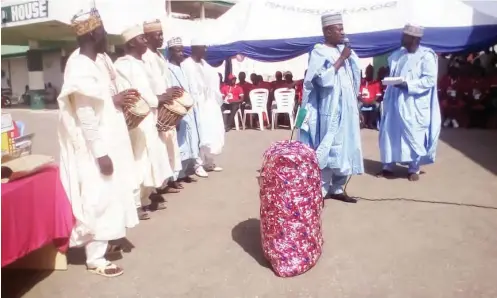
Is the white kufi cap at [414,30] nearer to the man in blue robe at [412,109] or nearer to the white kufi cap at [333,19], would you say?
the man in blue robe at [412,109]

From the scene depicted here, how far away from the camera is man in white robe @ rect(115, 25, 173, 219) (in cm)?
483

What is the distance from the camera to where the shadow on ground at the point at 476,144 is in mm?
7882

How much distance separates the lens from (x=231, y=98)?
1292 cm

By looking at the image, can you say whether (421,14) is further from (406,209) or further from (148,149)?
(148,149)

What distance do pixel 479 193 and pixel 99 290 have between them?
168 inches

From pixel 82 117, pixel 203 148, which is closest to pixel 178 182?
pixel 203 148

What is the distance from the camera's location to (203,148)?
24.0 ft

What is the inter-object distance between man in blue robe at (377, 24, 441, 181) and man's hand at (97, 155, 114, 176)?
4075 millimetres

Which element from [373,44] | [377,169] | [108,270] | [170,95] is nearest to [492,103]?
[373,44]

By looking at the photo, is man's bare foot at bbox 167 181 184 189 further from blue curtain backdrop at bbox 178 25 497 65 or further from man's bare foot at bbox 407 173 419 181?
blue curtain backdrop at bbox 178 25 497 65

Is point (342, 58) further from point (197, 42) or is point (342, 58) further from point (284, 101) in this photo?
point (284, 101)

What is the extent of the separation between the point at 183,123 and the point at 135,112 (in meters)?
2.47

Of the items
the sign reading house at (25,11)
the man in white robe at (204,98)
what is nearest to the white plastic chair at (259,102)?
the man in white robe at (204,98)

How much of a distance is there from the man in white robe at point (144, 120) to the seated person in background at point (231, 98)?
780 cm
